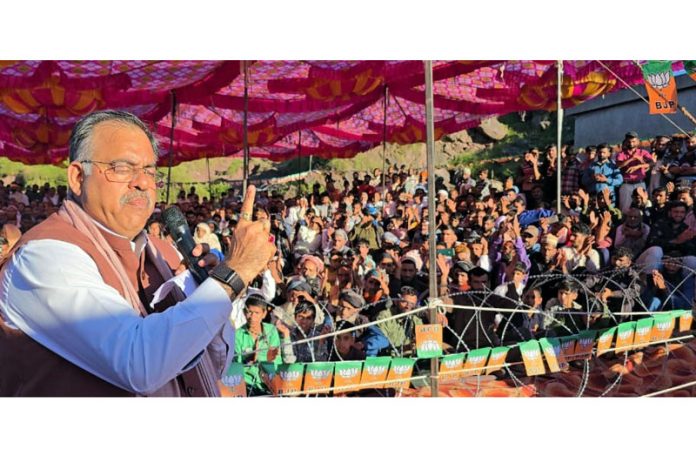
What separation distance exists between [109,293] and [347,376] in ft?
7.34

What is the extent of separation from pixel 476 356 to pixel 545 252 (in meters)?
1.16

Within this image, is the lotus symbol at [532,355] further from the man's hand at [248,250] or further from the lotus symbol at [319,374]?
the man's hand at [248,250]

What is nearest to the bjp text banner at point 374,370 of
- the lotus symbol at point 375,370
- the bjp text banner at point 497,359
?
the lotus symbol at point 375,370

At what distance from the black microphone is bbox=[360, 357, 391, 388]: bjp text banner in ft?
5.92

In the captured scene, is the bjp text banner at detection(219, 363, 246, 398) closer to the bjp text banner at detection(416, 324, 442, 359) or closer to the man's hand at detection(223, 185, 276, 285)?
the bjp text banner at detection(416, 324, 442, 359)

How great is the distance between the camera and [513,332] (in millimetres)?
5250

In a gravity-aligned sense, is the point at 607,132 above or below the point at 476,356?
above

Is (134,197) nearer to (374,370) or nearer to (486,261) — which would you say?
(374,370)

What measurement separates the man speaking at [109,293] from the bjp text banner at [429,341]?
5.22 feet

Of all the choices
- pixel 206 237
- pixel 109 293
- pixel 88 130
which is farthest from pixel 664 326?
pixel 88 130

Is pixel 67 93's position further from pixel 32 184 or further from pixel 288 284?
pixel 32 184

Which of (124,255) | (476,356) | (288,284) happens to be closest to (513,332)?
(476,356)

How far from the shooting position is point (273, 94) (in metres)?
8.00

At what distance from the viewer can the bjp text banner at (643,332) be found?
5145 mm
